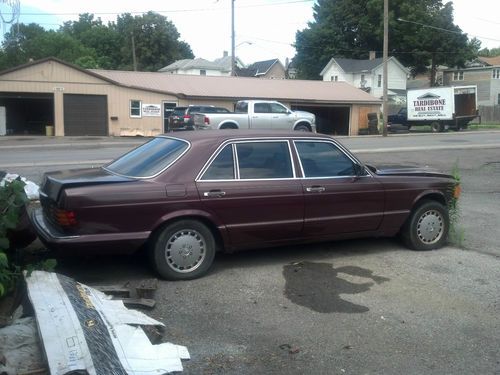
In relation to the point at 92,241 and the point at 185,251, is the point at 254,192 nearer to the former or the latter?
the point at 185,251

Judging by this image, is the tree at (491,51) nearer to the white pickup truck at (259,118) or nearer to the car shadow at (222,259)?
the white pickup truck at (259,118)

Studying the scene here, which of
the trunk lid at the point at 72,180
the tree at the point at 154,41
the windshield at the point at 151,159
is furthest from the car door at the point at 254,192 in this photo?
the tree at the point at 154,41

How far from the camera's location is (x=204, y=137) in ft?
20.4

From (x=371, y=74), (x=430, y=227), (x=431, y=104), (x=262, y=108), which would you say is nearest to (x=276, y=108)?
(x=262, y=108)

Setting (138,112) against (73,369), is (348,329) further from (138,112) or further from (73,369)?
(138,112)

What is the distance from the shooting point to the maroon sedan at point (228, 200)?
17.9 ft

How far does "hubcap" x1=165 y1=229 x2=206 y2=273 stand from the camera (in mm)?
5715

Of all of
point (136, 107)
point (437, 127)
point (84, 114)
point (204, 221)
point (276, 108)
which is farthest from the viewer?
point (437, 127)

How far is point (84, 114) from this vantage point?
112ft

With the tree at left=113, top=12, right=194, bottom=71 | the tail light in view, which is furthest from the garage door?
the tree at left=113, top=12, right=194, bottom=71

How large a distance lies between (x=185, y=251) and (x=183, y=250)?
0.02 m

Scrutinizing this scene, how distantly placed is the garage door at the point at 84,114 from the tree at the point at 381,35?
4043cm

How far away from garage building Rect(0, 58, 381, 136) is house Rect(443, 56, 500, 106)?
3152 cm

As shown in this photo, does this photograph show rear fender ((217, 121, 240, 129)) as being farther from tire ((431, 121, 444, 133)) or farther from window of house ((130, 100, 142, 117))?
tire ((431, 121, 444, 133))
